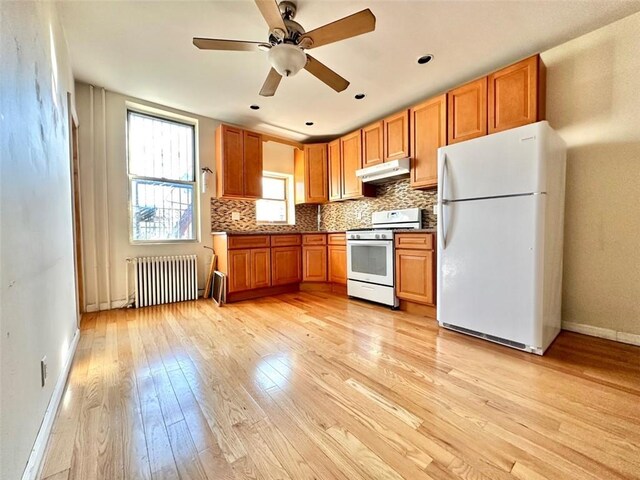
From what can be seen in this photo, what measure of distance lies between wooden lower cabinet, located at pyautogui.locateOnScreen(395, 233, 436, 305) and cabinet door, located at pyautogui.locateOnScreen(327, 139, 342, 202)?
1.55 metres

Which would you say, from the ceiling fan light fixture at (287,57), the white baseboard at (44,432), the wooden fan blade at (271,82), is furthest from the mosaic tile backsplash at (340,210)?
the white baseboard at (44,432)

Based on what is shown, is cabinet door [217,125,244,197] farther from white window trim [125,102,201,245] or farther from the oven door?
the oven door

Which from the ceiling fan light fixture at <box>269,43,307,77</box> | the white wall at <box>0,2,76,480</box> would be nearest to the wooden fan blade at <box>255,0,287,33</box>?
the ceiling fan light fixture at <box>269,43,307,77</box>

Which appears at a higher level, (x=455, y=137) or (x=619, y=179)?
(x=455, y=137)

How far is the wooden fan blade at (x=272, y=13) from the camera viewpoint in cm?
153

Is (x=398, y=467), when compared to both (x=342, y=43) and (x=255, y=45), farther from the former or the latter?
(x=342, y=43)

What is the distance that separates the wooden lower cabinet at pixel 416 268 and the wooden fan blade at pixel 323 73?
1.69 meters

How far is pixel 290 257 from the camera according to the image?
4102 millimetres

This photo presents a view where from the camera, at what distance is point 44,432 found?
3.72 feet

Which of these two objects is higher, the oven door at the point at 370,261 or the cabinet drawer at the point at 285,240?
the cabinet drawer at the point at 285,240

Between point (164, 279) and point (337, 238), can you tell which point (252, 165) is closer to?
point (337, 238)

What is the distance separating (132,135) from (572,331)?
5.30 meters

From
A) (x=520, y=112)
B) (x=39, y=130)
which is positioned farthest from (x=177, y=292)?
(x=520, y=112)

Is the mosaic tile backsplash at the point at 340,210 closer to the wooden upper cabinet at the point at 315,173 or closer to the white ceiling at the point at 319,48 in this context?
the wooden upper cabinet at the point at 315,173
